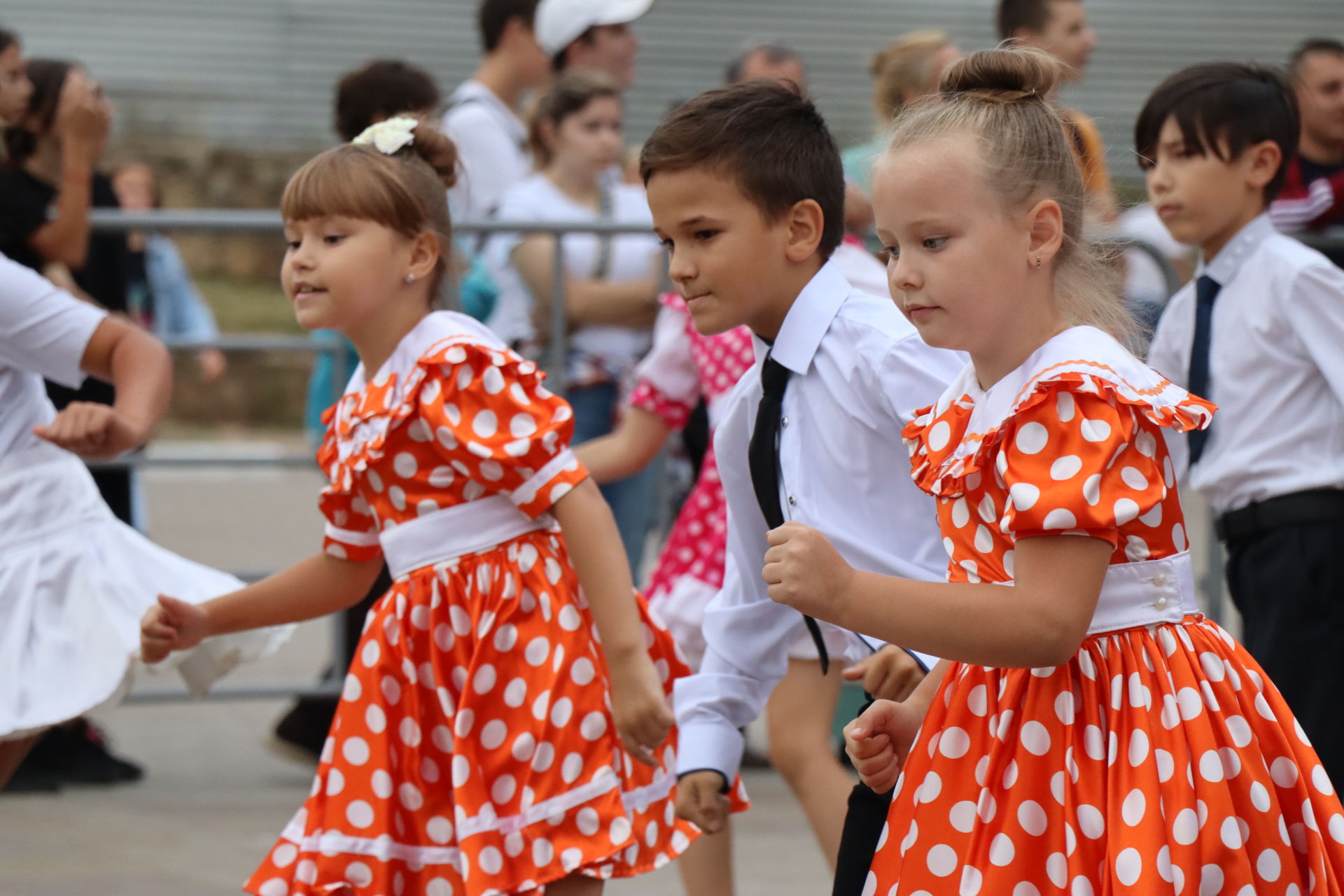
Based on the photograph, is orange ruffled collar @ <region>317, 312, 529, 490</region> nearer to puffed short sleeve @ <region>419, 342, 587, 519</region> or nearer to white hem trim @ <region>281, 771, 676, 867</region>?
puffed short sleeve @ <region>419, 342, 587, 519</region>

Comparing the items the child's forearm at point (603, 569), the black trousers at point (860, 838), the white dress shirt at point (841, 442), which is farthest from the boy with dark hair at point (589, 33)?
the black trousers at point (860, 838)

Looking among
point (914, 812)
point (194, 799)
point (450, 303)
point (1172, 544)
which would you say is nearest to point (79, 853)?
point (194, 799)

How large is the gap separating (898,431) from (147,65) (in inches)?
549

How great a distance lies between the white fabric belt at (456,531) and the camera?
10.5ft

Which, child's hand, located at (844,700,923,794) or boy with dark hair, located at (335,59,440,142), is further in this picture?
boy with dark hair, located at (335,59,440,142)

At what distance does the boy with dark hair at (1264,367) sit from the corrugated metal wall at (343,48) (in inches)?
447

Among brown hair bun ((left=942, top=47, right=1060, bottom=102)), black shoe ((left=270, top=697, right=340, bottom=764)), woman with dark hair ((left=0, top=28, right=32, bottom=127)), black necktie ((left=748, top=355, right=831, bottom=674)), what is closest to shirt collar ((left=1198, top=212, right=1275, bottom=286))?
black necktie ((left=748, top=355, right=831, bottom=674))

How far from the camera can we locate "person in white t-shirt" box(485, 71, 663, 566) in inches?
220

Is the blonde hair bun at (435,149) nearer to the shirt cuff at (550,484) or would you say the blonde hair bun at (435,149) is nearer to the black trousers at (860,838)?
the shirt cuff at (550,484)

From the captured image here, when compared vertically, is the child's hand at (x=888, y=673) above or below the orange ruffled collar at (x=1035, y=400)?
below

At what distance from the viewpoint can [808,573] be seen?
2.20 metres

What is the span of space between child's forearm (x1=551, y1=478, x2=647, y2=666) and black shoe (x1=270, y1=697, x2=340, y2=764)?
8.27 ft

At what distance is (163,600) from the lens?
11.0ft

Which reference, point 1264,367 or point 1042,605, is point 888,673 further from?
point 1264,367
